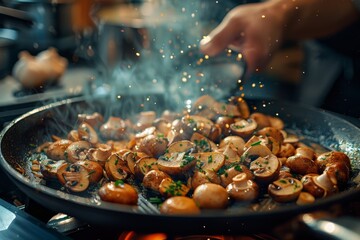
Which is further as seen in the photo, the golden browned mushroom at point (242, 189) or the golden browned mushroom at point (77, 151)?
the golden browned mushroom at point (77, 151)

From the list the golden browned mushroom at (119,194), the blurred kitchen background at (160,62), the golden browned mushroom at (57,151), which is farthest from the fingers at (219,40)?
the golden browned mushroom at (119,194)

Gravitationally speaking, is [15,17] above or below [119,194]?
above

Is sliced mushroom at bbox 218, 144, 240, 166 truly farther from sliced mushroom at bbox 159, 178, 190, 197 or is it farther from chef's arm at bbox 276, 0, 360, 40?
chef's arm at bbox 276, 0, 360, 40

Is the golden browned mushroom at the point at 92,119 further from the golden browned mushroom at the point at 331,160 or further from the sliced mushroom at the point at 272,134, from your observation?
the golden browned mushroom at the point at 331,160

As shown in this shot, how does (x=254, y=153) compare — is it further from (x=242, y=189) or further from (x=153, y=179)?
(x=153, y=179)

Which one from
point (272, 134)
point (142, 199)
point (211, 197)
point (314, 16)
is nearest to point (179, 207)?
point (211, 197)

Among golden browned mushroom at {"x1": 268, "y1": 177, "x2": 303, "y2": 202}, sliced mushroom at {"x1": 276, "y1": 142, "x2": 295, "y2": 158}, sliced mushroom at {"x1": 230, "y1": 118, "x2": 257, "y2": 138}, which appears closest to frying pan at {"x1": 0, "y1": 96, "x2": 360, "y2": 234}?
golden browned mushroom at {"x1": 268, "y1": 177, "x2": 303, "y2": 202}
